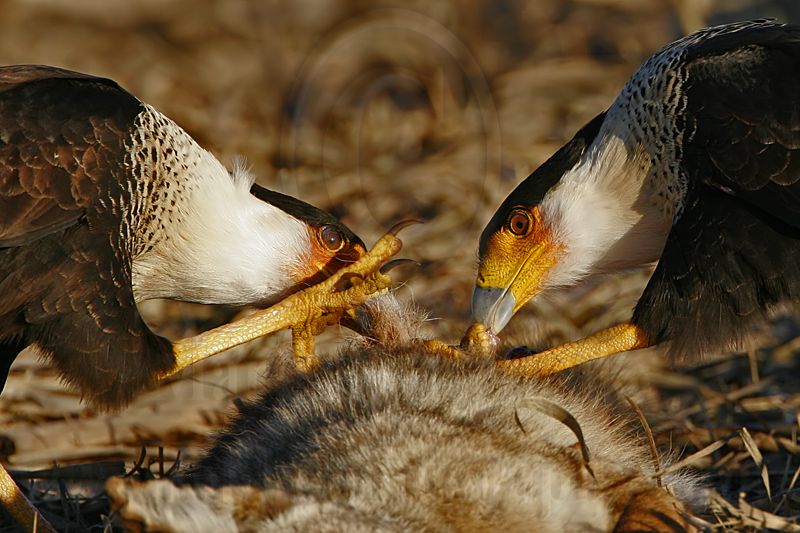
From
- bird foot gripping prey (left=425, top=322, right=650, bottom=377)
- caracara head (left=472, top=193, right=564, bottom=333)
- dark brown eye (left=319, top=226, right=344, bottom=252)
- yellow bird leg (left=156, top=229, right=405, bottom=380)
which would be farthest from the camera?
dark brown eye (left=319, top=226, right=344, bottom=252)

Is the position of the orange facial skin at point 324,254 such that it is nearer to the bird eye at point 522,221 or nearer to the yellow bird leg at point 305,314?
the yellow bird leg at point 305,314

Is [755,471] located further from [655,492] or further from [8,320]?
[8,320]

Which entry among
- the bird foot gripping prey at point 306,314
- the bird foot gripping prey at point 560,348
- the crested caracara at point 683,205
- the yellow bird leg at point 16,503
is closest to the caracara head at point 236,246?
the bird foot gripping prey at point 306,314

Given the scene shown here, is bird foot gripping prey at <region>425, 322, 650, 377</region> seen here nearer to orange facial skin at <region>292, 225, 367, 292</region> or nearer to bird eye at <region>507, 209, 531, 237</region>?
bird eye at <region>507, 209, 531, 237</region>

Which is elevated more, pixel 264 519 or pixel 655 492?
pixel 264 519

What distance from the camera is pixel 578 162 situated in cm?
436

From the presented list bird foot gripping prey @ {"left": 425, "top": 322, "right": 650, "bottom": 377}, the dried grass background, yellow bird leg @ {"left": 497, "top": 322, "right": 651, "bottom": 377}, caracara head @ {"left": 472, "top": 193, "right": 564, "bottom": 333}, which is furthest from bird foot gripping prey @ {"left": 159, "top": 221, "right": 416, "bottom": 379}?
yellow bird leg @ {"left": 497, "top": 322, "right": 651, "bottom": 377}

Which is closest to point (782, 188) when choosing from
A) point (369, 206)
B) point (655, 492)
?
point (655, 492)

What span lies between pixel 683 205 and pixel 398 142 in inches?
167

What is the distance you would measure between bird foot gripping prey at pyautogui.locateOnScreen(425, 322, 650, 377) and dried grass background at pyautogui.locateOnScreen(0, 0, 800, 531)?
0.25 ft

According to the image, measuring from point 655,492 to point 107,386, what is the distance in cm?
184

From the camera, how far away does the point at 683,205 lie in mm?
3959

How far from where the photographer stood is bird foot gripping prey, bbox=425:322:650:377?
3.64 m

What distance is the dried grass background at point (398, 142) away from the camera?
4.28 m
